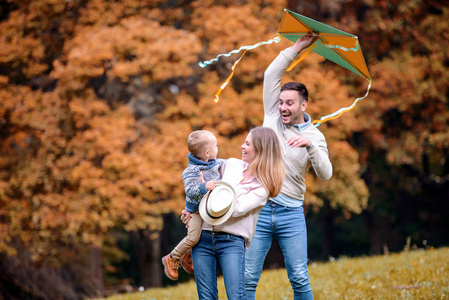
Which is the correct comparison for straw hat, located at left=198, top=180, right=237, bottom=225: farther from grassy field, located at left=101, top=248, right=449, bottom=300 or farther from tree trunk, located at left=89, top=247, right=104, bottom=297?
tree trunk, located at left=89, top=247, right=104, bottom=297

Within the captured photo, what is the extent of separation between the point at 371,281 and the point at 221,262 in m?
3.06

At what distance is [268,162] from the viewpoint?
9.18 ft

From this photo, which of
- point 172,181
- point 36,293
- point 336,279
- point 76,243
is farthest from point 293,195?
point 36,293

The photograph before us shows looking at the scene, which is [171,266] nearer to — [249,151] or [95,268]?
[249,151]

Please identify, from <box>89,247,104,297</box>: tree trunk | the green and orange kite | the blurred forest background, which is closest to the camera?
the green and orange kite

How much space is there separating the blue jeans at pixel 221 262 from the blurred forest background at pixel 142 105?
5813 millimetres

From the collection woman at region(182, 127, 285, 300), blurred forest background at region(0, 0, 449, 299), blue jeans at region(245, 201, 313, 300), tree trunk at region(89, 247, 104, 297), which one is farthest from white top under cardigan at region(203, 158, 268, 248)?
tree trunk at region(89, 247, 104, 297)

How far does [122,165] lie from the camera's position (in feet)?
27.6

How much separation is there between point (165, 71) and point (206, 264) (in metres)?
6.82

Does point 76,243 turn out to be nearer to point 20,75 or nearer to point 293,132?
point 20,75

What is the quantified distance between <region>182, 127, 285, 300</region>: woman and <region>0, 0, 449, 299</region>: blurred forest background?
19.0 ft

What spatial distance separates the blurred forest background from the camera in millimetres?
8641

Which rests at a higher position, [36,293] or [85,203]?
[85,203]

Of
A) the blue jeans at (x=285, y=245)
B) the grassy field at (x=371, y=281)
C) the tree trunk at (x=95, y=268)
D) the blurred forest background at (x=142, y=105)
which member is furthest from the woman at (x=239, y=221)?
the tree trunk at (x=95, y=268)
